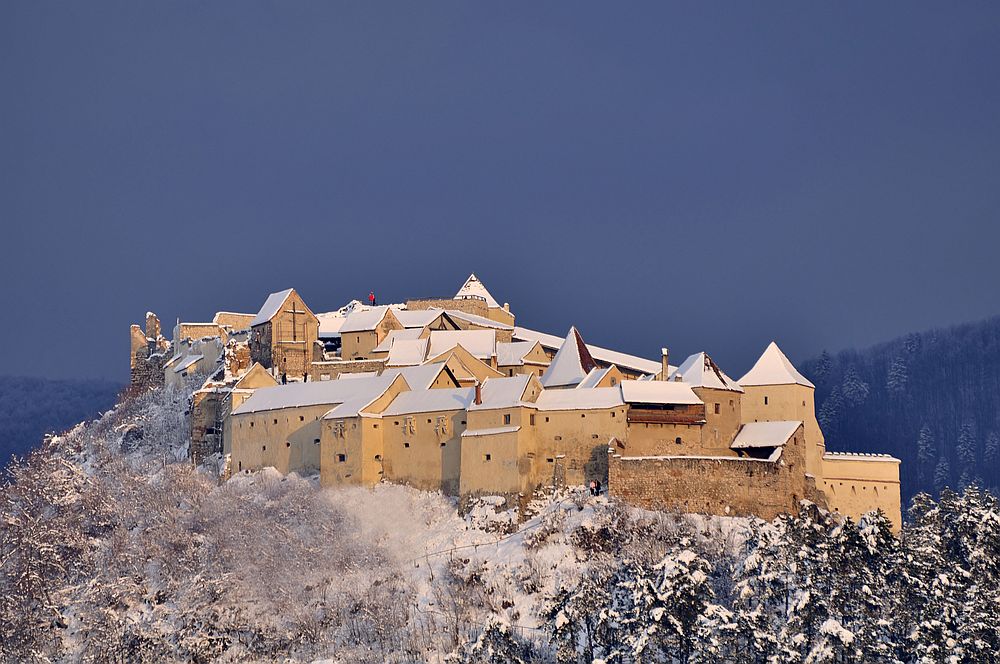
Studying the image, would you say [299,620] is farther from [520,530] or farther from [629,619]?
[629,619]

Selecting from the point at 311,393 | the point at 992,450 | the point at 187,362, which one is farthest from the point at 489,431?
the point at 992,450

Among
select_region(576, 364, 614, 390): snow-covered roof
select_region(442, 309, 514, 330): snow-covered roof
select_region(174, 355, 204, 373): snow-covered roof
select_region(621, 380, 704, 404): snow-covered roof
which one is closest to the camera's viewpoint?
select_region(621, 380, 704, 404): snow-covered roof

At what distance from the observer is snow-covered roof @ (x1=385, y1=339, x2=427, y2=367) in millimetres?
86938

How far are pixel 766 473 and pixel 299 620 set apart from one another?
809 inches

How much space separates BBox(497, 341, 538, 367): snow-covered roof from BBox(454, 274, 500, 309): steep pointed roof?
52.5ft

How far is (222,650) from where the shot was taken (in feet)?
224

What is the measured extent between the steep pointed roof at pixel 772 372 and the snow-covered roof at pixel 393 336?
19.9 metres

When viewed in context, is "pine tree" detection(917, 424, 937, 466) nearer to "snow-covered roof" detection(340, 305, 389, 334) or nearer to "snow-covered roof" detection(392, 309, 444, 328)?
"snow-covered roof" detection(392, 309, 444, 328)

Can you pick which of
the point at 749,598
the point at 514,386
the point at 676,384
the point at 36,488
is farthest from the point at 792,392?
the point at 36,488

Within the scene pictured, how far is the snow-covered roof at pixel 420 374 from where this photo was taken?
80.4 meters

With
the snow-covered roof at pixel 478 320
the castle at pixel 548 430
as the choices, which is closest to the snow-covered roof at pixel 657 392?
the castle at pixel 548 430

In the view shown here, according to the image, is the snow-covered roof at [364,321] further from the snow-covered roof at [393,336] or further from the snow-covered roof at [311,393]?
the snow-covered roof at [311,393]

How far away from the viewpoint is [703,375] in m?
76.2

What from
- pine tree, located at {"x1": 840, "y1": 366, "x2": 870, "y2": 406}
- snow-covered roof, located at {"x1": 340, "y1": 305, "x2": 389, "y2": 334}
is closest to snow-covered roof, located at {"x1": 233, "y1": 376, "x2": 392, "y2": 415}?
snow-covered roof, located at {"x1": 340, "y1": 305, "x2": 389, "y2": 334}
